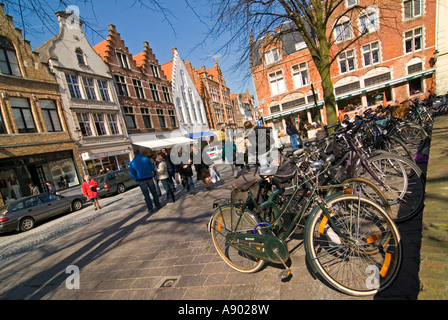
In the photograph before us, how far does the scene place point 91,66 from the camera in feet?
67.6

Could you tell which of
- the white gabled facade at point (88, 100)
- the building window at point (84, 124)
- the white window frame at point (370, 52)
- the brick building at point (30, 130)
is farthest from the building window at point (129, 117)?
the white window frame at point (370, 52)

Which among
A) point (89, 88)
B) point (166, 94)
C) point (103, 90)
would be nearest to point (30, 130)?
point (89, 88)

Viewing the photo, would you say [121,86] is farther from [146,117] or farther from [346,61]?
[346,61]

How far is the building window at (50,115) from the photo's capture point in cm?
1633

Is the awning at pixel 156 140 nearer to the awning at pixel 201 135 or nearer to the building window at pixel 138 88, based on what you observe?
the awning at pixel 201 135

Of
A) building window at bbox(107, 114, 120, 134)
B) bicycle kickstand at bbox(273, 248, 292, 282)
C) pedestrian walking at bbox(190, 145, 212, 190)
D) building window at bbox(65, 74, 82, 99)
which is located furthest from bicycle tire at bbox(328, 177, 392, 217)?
building window at bbox(107, 114, 120, 134)

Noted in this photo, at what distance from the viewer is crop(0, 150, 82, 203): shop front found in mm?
13977

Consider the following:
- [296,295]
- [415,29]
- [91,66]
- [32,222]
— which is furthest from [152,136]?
[415,29]

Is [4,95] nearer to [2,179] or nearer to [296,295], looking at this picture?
[2,179]

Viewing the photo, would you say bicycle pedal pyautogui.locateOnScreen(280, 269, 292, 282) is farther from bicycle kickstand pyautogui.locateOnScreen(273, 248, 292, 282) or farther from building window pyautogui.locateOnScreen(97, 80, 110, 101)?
building window pyautogui.locateOnScreen(97, 80, 110, 101)

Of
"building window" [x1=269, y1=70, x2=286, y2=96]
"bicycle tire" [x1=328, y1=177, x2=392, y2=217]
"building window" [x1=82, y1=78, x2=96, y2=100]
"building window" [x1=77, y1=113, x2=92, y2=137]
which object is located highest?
"building window" [x1=82, y1=78, x2=96, y2=100]

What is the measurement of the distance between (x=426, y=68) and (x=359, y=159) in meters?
28.6

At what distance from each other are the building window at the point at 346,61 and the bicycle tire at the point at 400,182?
88.7 ft

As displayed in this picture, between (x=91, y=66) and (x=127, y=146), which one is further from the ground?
(x=91, y=66)
